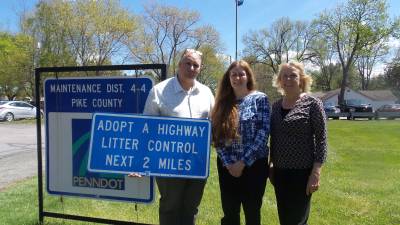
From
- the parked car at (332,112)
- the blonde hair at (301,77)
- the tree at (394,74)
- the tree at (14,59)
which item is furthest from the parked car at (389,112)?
the tree at (394,74)

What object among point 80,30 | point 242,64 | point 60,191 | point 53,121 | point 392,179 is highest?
point 80,30

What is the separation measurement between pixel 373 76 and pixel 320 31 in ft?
132

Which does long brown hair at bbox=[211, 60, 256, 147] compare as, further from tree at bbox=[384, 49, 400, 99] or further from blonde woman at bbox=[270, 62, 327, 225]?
tree at bbox=[384, 49, 400, 99]

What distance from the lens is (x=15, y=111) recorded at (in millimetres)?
32594

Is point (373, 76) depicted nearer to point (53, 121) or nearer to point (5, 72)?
point (5, 72)

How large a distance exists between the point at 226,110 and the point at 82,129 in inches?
68.9

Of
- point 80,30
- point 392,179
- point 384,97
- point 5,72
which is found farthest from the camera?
point 384,97

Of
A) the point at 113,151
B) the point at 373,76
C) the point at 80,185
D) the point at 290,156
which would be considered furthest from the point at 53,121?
the point at 373,76

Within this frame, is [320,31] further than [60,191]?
Yes

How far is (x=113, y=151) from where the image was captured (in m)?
3.99

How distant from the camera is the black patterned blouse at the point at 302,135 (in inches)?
144

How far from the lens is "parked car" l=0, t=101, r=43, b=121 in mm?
31609

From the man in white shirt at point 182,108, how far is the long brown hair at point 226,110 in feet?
0.58

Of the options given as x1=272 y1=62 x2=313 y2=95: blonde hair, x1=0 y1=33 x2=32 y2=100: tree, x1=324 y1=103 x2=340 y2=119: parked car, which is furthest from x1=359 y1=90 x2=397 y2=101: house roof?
x1=272 y1=62 x2=313 y2=95: blonde hair
